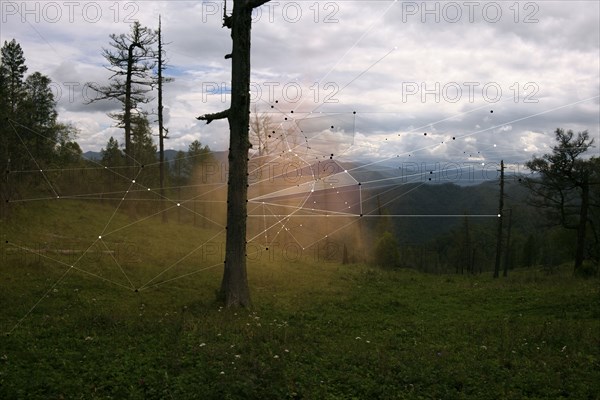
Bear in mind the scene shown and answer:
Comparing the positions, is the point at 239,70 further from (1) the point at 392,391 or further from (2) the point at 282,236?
(2) the point at 282,236

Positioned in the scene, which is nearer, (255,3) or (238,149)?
(255,3)

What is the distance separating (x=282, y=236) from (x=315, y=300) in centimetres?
2275

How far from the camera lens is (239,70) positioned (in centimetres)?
1274

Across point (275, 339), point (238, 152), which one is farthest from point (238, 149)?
point (275, 339)

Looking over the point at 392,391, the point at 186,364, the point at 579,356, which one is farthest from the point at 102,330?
the point at 579,356

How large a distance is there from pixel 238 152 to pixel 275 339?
5.52m

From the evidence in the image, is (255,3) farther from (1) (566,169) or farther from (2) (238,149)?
(1) (566,169)

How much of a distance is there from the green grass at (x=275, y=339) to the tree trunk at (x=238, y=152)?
82 centimetres

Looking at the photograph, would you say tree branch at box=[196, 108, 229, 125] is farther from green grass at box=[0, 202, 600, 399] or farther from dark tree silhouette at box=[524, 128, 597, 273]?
dark tree silhouette at box=[524, 128, 597, 273]

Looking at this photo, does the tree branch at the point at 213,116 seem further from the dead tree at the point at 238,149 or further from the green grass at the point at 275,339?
the green grass at the point at 275,339

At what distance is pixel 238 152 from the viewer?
12.8 meters

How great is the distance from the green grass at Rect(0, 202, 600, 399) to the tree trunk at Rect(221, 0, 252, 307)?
82 cm

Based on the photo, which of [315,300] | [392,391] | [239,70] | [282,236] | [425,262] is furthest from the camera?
[425,262]

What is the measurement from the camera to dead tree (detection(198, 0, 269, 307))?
1273cm
